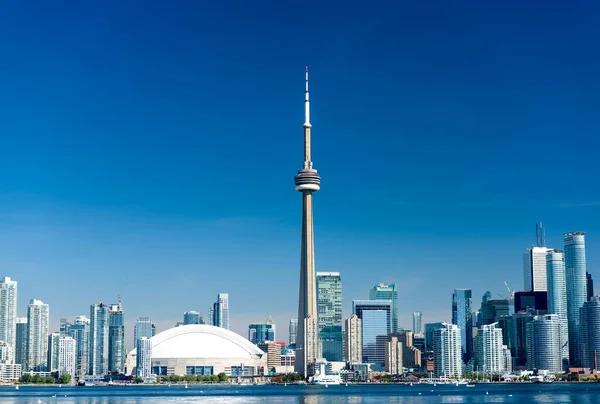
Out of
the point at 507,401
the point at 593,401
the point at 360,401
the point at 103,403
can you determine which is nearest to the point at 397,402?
the point at 360,401

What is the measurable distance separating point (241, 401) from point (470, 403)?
32.5m

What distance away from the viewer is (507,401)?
454 feet

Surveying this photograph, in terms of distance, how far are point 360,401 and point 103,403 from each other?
35.4 m

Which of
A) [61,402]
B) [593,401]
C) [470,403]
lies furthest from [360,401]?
[61,402]

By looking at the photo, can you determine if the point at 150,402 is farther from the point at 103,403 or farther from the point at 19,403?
the point at 19,403

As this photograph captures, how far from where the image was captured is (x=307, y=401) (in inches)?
5374

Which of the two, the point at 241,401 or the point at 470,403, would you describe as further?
the point at 241,401

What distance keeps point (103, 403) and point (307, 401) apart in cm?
2811

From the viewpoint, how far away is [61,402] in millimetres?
138125

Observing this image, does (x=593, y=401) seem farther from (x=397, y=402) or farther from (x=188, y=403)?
(x=188, y=403)

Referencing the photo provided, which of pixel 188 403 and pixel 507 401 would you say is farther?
pixel 507 401

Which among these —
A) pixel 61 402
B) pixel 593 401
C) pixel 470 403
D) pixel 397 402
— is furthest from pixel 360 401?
pixel 61 402

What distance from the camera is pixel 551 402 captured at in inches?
5290

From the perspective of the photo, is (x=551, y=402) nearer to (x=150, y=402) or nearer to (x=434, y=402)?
(x=434, y=402)
